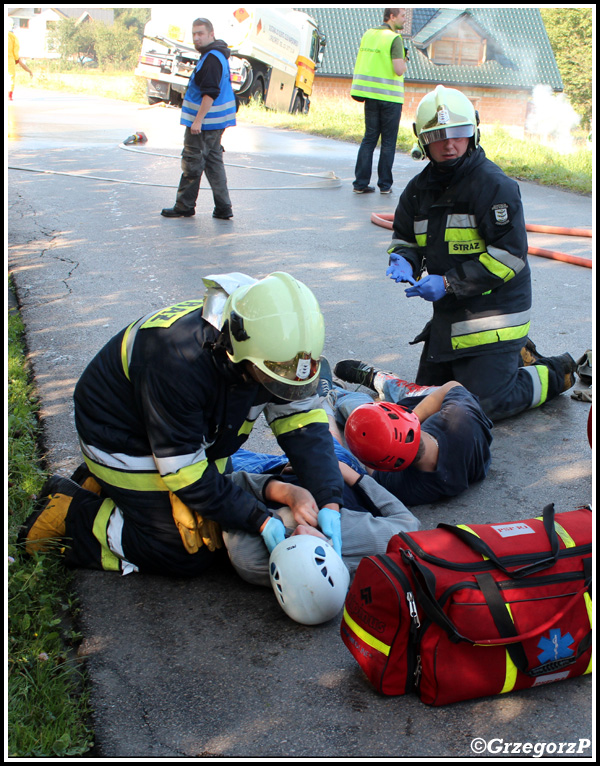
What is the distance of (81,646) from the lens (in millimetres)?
2553

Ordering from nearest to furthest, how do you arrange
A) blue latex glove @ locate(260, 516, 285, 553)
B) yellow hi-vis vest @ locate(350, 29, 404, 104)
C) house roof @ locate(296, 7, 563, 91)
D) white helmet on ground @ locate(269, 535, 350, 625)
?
white helmet on ground @ locate(269, 535, 350, 625) → blue latex glove @ locate(260, 516, 285, 553) → yellow hi-vis vest @ locate(350, 29, 404, 104) → house roof @ locate(296, 7, 563, 91)

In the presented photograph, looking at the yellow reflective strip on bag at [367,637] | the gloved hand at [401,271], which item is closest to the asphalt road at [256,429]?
the yellow reflective strip on bag at [367,637]

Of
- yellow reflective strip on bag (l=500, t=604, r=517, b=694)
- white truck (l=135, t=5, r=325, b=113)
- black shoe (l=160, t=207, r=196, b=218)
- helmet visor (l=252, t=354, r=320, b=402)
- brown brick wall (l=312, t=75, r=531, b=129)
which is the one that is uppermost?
brown brick wall (l=312, t=75, r=531, b=129)

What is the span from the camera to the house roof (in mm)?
31609

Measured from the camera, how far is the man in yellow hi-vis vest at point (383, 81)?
30.1 feet

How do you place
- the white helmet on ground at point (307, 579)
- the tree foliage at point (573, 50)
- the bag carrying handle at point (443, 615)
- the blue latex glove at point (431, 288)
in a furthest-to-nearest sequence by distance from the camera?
the tree foliage at point (573, 50) < the blue latex glove at point (431, 288) < the white helmet on ground at point (307, 579) < the bag carrying handle at point (443, 615)

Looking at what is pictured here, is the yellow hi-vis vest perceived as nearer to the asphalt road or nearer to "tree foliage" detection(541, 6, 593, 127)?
the asphalt road

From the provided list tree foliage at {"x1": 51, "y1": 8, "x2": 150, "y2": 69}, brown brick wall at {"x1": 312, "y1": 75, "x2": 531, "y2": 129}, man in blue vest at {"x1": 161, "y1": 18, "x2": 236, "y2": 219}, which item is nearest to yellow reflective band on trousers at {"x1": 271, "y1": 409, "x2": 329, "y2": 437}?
man in blue vest at {"x1": 161, "y1": 18, "x2": 236, "y2": 219}

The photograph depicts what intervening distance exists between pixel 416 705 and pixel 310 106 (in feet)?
75.0

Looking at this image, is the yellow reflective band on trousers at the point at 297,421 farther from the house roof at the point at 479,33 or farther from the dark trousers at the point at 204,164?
the house roof at the point at 479,33

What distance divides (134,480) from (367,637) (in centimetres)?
107

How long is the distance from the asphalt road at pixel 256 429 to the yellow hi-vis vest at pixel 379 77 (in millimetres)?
1262

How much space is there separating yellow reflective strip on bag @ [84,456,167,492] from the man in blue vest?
18.0ft

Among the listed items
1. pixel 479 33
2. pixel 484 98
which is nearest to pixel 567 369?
pixel 484 98
